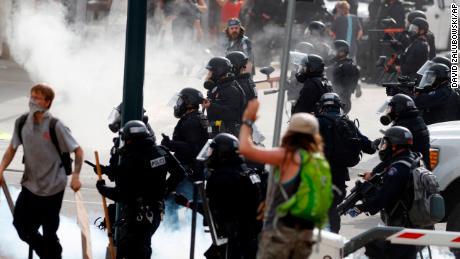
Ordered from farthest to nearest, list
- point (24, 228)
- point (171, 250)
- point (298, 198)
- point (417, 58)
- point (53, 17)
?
point (53, 17)
point (417, 58)
point (171, 250)
point (24, 228)
point (298, 198)

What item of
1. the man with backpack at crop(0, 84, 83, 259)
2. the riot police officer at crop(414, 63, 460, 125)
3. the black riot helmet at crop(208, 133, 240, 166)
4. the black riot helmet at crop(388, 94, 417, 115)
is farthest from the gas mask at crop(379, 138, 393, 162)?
the riot police officer at crop(414, 63, 460, 125)

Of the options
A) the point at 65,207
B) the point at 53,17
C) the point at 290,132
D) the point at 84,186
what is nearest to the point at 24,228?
the point at 290,132

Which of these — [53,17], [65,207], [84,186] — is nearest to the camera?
[65,207]

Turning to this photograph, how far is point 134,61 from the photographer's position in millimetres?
10938

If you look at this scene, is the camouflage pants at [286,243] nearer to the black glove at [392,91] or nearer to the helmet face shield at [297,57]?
the helmet face shield at [297,57]

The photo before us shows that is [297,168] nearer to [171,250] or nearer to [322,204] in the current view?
[322,204]

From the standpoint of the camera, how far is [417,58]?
1923 cm

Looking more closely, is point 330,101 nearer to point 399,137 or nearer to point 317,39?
point 399,137

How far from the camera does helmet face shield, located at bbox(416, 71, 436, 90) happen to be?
14273 mm

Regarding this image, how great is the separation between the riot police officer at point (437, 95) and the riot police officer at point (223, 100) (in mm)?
1972

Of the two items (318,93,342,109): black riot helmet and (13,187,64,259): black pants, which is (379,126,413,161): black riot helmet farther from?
(13,187,64,259): black pants

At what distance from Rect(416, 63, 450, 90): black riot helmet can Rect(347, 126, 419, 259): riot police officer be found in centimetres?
345

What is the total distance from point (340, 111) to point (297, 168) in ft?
14.2

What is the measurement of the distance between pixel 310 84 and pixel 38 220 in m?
4.72
